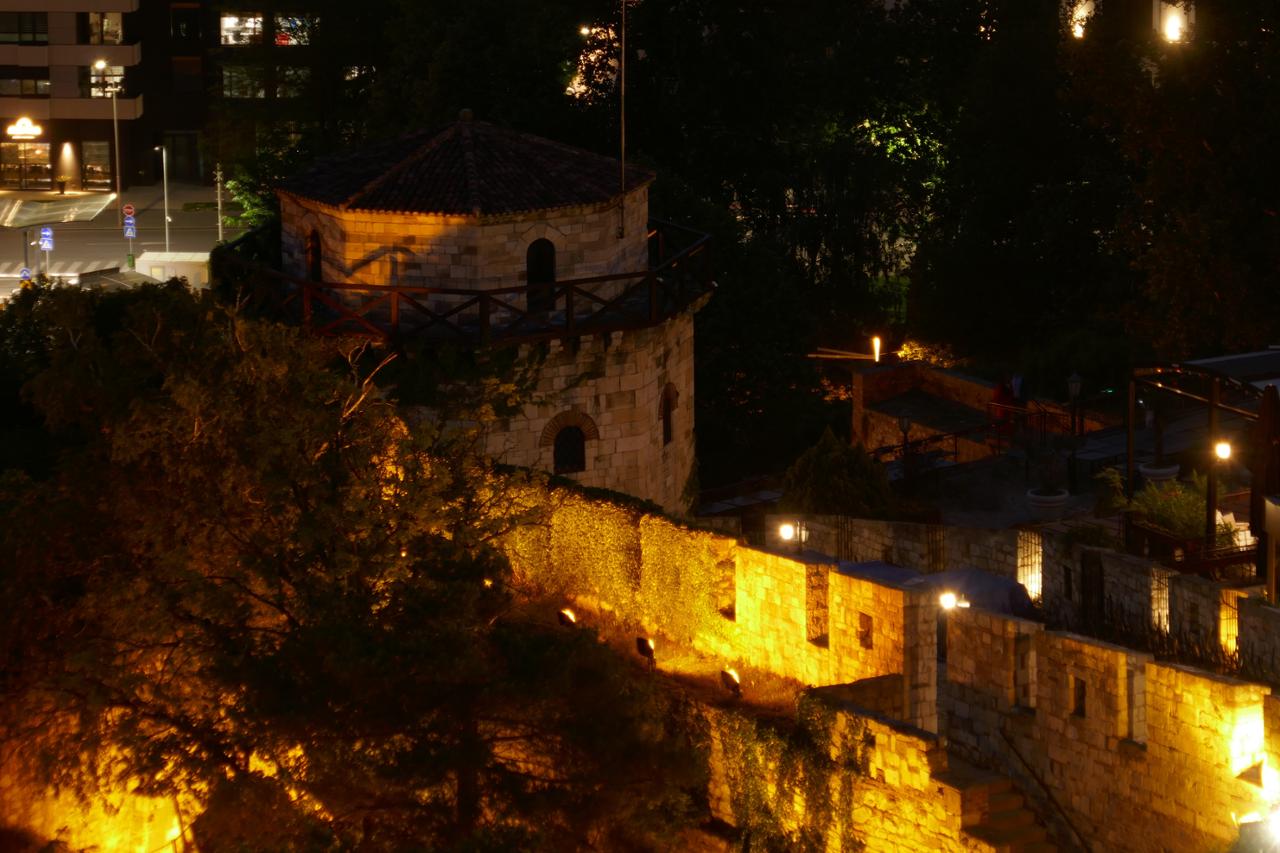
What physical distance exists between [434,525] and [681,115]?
37.7m

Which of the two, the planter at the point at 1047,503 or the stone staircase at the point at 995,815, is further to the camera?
the planter at the point at 1047,503

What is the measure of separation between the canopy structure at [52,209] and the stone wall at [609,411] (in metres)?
51.9

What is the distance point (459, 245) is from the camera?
42.8 metres

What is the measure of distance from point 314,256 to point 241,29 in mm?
55619

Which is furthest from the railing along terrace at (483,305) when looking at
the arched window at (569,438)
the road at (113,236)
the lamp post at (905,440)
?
the road at (113,236)

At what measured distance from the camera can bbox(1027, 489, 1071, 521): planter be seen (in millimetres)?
43812

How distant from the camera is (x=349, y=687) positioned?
27.5 metres

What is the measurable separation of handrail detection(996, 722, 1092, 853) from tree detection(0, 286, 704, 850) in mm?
3522

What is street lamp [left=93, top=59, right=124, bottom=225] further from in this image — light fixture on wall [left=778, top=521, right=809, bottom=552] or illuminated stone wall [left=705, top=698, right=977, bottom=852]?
illuminated stone wall [left=705, top=698, right=977, bottom=852]

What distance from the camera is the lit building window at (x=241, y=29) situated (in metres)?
91.2

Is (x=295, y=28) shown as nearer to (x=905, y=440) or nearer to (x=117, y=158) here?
(x=117, y=158)

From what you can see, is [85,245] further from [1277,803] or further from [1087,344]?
[1277,803]

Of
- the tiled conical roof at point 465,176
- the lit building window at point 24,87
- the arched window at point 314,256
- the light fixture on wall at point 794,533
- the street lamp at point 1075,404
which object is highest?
the tiled conical roof at point 465,176

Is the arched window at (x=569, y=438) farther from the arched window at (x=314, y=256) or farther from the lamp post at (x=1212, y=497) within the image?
the lamp post at (x=1212, y=497)
